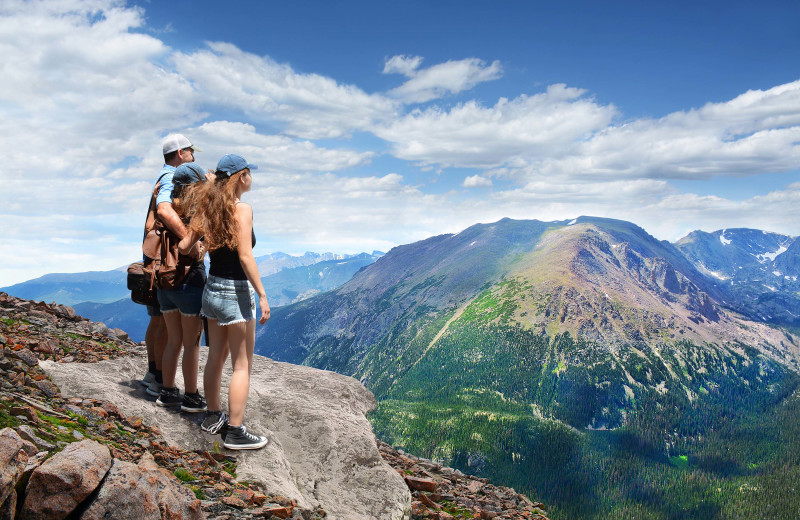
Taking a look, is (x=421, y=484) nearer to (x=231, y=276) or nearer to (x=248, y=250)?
(x=231, y=276)

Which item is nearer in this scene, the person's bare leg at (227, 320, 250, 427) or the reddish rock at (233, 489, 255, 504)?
the reddish rock at (233, 489, 255, 504)

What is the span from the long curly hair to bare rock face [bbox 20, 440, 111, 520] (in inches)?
148

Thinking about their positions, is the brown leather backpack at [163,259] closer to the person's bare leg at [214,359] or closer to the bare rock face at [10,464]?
the person's bare leg at [214,359]

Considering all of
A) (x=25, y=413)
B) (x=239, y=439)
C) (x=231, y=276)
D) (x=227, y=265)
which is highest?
(x=227, y=265)

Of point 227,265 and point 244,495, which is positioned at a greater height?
point 227,265

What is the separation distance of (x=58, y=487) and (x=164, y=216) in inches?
189

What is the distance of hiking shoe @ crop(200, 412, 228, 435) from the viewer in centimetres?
915

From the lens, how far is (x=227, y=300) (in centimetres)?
824

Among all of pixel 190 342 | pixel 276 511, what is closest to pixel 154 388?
pixel 190 342

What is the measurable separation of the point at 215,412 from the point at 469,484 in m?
13.4

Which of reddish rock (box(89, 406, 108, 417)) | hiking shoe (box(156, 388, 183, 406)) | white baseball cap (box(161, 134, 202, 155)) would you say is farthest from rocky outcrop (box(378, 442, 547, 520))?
white baseball cap (box(161, 134, 202, 155))

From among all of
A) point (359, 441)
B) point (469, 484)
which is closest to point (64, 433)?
point (359, 441)

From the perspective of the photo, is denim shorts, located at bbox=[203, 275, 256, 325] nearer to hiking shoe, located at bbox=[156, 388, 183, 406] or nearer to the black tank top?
the black tank top

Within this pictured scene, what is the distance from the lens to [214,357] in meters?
8.73
